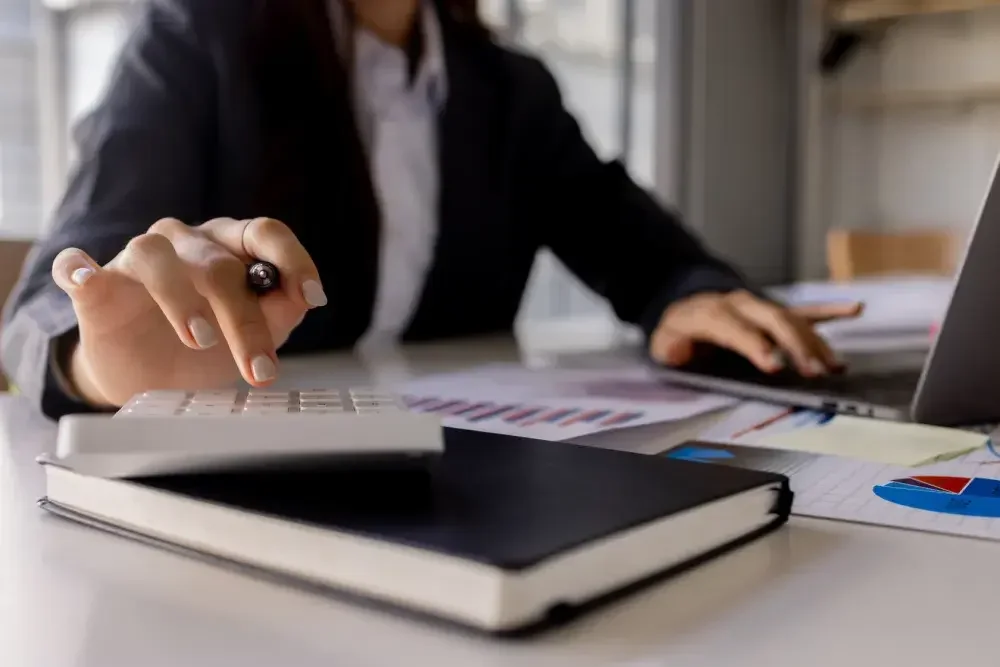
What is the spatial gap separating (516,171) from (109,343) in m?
0.81

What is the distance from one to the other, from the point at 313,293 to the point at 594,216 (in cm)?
84

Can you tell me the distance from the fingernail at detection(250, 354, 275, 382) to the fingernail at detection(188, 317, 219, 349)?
0.02m

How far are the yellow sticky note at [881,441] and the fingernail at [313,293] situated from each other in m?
0.25

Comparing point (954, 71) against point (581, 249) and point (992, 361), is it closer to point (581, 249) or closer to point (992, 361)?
point (581, 249)

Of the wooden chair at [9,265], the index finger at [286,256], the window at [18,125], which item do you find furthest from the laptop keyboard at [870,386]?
the window at [18,125]

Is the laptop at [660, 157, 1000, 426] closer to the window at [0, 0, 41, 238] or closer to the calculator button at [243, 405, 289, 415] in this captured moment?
the calculator button at [243, 405, 289, 415]

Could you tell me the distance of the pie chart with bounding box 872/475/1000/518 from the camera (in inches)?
15.7

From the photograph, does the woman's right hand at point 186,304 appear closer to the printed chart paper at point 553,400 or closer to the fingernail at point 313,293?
the fingernail at point 313,293

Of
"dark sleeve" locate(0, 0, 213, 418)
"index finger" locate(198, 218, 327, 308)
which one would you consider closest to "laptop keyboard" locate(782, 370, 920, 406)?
"index finger" locate(198, 218, 327, 308)

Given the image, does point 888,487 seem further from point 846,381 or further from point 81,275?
point 81,275

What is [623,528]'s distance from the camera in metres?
0.28

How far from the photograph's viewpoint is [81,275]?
45cm

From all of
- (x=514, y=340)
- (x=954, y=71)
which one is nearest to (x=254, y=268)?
(x=514, y=340)

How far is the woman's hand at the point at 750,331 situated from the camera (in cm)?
72
